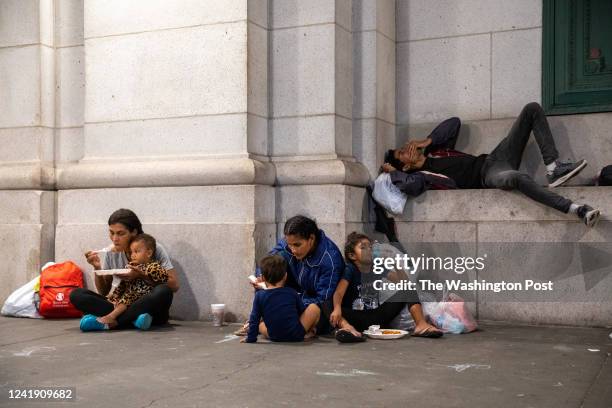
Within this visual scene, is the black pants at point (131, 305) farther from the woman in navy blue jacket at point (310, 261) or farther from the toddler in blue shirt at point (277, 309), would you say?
the toddler in blue shirt at point (277, 309)

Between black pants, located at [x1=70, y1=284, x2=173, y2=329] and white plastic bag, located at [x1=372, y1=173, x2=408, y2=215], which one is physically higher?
white plastic bag, located at [x1=372, y1=173, x2=408, y2=215]

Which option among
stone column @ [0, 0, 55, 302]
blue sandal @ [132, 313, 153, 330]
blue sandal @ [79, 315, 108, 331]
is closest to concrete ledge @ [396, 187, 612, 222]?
blue sandal @ [132, 313, 153, 330]

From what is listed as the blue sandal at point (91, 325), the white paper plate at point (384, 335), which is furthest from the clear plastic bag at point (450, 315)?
the blue sandal at point (91, 325)

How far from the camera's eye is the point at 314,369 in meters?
5.48

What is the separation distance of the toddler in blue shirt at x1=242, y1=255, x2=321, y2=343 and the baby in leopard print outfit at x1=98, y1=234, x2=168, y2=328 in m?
1.29

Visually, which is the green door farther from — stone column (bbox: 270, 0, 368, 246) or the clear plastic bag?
the clear plastic bag

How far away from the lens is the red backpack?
8.34 m

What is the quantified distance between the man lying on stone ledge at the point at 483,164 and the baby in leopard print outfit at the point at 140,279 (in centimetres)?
253

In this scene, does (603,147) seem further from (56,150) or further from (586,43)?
(56,150)

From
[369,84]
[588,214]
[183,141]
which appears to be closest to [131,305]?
[183,141]

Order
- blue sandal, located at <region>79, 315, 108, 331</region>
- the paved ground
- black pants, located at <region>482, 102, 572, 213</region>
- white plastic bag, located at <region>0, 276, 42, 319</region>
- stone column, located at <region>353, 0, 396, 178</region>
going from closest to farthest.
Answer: the paved ground
blue sandal, located at <region>79, 315, 108, 331</region>
black pants, located at <region>482, 102, 572, 213</region>
white plastic bag, located at <region>0, 276, 42, 319</region>
stone column, located at <region>353, 0, 396, 178</region>

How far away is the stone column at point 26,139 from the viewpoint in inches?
358

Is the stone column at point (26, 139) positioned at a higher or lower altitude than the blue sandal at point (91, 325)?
higher

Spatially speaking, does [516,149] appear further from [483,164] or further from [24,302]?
[24,302]
